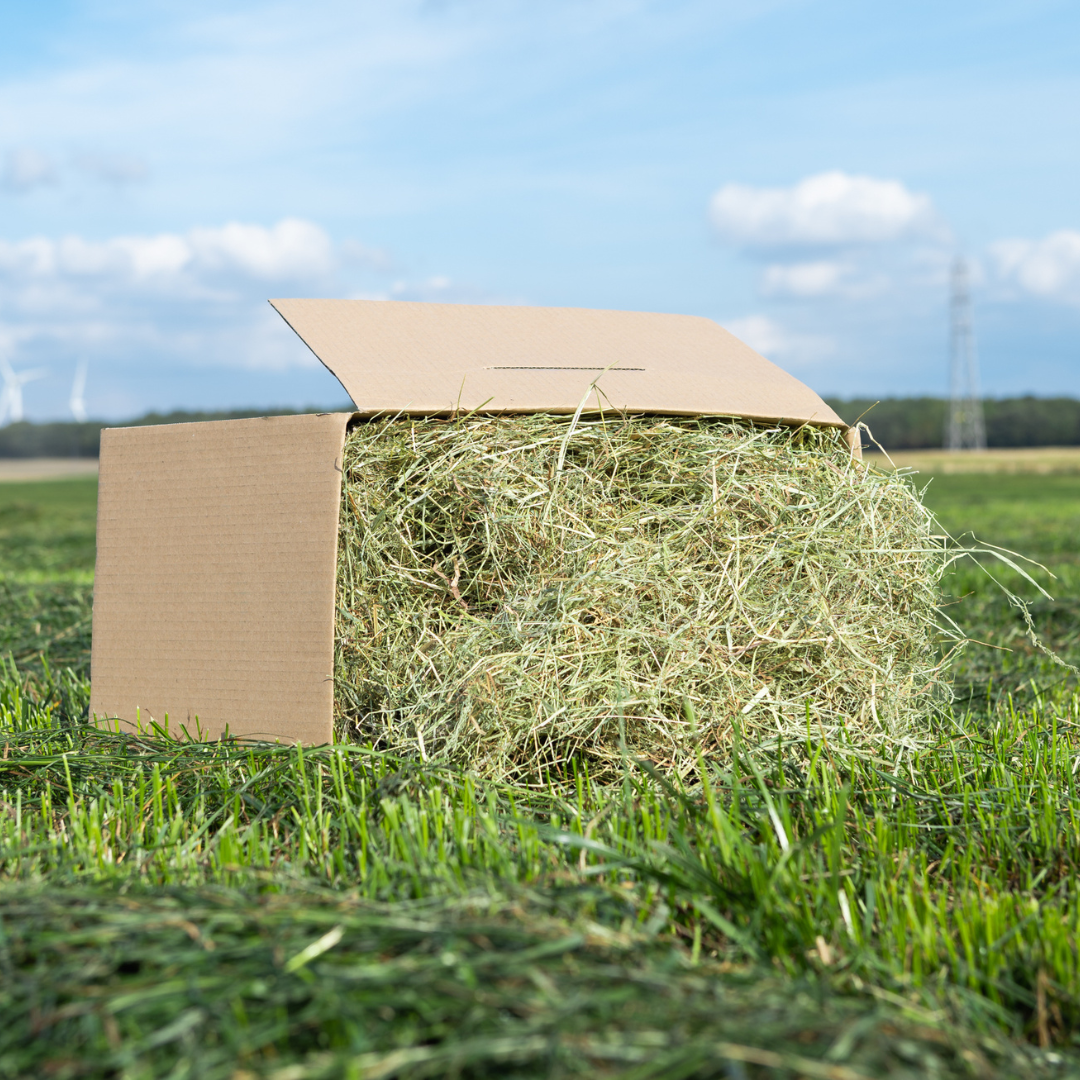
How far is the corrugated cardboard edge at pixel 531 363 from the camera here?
2613 millimetres

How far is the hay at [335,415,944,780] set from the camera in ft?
7.55

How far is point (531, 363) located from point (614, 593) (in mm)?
877

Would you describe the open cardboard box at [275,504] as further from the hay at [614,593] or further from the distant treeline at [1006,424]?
the distant treeline at [1006,424]

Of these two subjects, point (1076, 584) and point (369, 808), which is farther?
point (1076, 584)

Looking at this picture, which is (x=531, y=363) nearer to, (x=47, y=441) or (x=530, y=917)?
(x=530, y=917)

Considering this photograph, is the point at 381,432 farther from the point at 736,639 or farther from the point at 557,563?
the point at 736,639

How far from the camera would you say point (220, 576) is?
2.62m

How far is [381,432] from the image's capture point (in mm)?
2574

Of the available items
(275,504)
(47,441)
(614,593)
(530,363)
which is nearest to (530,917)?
(614,593)

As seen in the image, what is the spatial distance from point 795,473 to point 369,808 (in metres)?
1.60

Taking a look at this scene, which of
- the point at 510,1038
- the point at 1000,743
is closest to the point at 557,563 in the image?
the point at 1000,743

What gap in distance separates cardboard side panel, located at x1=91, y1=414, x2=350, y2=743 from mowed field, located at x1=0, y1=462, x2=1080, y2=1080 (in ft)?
0.58

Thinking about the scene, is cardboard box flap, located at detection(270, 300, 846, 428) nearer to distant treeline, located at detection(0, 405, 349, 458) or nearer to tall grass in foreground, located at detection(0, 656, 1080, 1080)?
tall grass in foreground, located at detection(0, 656, 1080, 1080)

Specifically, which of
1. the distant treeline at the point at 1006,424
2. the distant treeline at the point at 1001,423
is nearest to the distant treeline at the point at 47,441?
the distant treeline at the point at 1001,423
